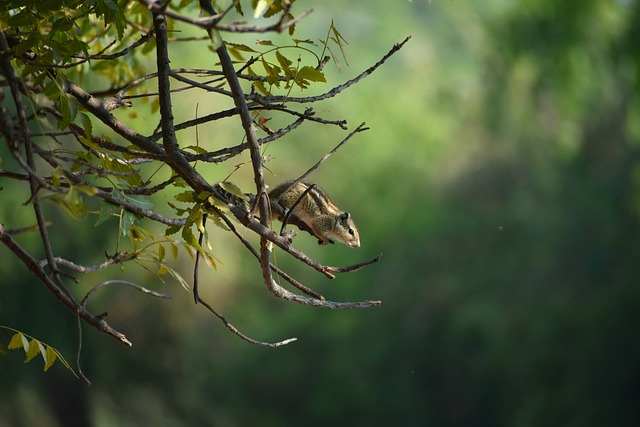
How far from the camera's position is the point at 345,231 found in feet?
8.71

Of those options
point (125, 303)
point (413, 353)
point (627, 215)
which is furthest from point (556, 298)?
point (125, 303)

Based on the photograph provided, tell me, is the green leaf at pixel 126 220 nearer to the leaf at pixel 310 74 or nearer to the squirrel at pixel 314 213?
the leaf at pixel 310 74

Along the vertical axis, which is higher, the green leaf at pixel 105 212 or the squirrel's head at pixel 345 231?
the squirrel's head at pixel 345 231

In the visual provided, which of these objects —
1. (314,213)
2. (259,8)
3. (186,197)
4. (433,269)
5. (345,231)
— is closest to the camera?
(259,8)

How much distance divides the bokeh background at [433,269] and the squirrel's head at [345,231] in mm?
5225

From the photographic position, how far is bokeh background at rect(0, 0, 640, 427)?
8.94m

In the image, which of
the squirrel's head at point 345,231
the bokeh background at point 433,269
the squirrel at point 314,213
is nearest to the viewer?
the squirrel at point 314,213

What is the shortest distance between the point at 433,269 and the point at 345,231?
26.9 ft

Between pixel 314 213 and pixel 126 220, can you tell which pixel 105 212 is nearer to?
pixel 126 220

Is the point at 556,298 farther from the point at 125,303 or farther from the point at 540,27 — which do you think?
the point at 125,303

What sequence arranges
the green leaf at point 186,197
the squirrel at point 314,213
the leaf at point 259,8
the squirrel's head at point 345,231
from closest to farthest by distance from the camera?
the leaf at point 259,8
the green leaf at point 186,197
the squirrel at point 314,213
the squirrel's head at point 345,231

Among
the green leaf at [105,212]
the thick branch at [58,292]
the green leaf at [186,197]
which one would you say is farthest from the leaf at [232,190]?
the thick branch at [58,292]

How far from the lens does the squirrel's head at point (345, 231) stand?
8.57 ft

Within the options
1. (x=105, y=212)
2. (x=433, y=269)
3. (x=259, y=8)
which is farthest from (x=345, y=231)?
(x=433, y=269)
